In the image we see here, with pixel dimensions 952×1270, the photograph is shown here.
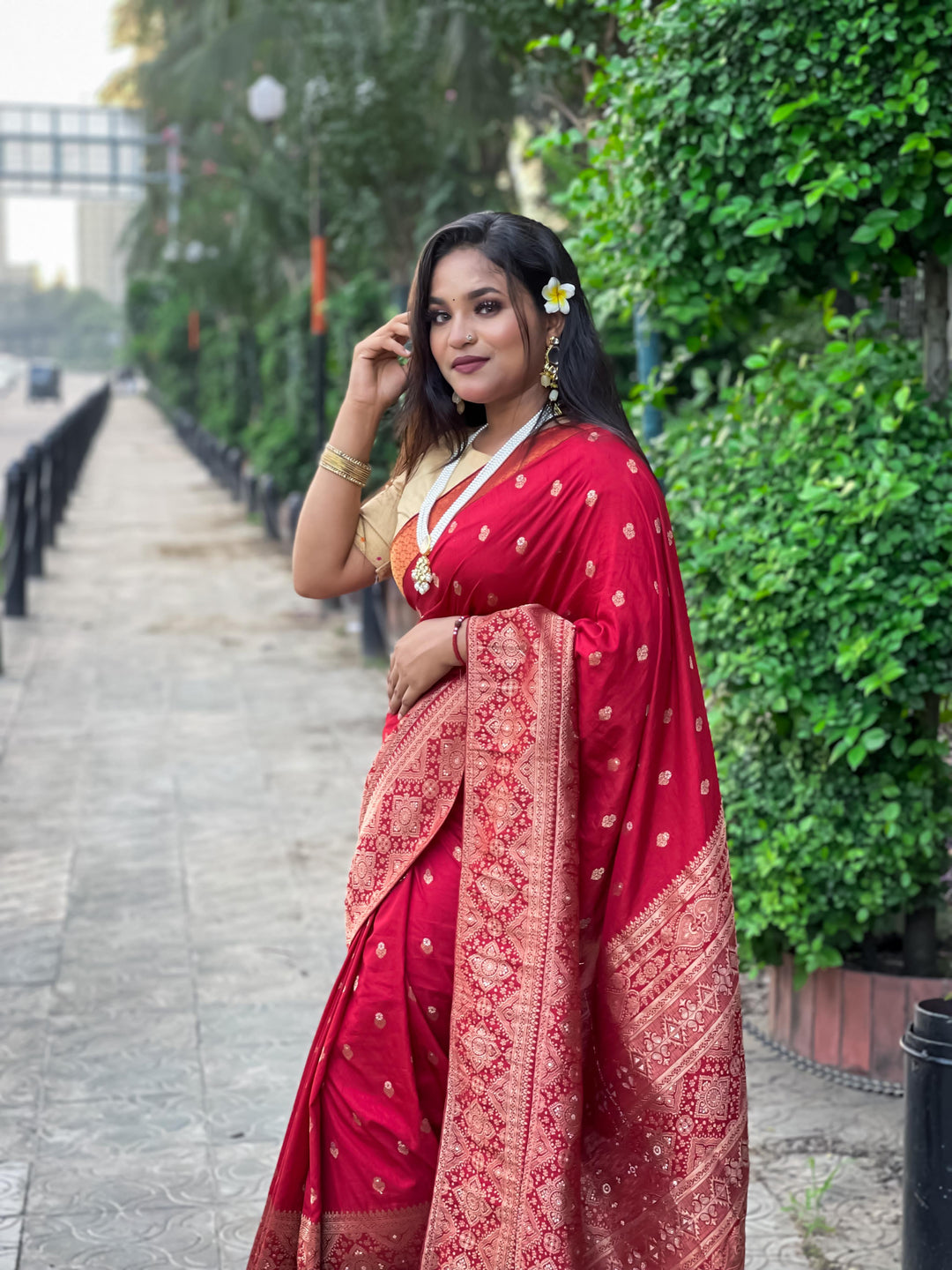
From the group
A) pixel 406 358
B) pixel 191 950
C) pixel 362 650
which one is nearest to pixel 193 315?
pixel 362 650

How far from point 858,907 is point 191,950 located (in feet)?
7.21

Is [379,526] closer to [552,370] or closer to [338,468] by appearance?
[338,468]

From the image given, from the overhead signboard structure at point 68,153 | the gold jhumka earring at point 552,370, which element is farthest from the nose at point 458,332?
the overhead signboard structure at point 68,153

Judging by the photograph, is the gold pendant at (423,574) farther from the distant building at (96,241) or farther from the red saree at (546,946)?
the distant building at (96,241)

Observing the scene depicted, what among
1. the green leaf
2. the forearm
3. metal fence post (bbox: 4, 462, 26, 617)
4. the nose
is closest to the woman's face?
the nose

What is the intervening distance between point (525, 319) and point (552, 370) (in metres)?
0.09

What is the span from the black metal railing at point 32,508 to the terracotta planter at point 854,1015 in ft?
26.5

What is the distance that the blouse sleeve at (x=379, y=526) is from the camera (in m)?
2.60

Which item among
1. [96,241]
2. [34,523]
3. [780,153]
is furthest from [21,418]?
[96,241]

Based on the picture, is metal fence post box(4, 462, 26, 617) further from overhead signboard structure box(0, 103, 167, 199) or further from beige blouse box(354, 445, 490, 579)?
overhead signboard structure box(0, 103, 167, 199)

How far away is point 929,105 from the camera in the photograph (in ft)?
11.3

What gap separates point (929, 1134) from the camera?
268cm

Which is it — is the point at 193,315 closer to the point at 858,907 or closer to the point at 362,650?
the point at 362,650

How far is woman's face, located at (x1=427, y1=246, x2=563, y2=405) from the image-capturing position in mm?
2361
